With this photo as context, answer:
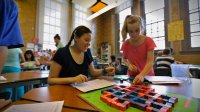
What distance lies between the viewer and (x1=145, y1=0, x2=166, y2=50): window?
16.4 ft

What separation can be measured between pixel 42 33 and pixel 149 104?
5.42 meters

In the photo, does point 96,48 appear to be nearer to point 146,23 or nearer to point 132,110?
point 146,23

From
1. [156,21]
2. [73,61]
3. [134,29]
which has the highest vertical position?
[156,21]

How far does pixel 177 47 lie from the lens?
446 centimetres

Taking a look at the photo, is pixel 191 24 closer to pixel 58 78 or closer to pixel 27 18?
pixel 58 78

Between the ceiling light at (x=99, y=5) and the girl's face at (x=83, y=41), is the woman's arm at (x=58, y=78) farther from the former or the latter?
the ceiling light at (x=99, y=5)

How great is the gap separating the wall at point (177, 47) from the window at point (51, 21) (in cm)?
391

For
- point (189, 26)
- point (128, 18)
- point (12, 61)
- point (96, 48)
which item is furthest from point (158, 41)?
point (12, 61)

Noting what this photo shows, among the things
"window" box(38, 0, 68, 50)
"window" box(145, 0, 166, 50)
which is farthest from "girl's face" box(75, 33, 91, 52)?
"window" box(38, 0, 68, 50)

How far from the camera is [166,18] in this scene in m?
4.79

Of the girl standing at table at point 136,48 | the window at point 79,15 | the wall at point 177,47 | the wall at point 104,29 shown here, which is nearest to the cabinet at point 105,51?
the wall at point 104,29

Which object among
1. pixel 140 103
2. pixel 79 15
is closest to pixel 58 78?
pixel 140 103

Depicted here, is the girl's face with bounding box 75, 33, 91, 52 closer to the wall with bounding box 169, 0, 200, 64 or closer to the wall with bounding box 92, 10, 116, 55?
the wall with bounding box 169, 0, 200, 64

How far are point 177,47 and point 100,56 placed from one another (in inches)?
146
